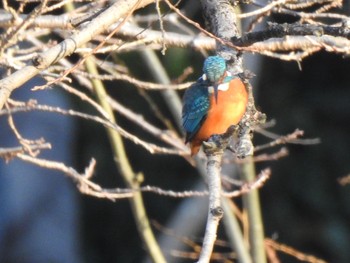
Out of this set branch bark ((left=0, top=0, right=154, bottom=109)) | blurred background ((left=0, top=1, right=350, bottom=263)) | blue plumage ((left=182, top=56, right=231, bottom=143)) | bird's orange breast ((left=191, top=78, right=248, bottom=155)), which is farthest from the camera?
blurred background ((left=0, top=1, right=350, bottom=263))

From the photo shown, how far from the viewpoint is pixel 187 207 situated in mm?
7961

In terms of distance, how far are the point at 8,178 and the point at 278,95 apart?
2.63 m

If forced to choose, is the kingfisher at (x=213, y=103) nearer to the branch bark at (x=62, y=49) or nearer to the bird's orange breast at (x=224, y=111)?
the bird's orange breast at (x=224, y=111)

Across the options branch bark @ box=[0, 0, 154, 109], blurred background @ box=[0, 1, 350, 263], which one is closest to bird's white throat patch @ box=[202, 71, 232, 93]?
branch bark @ box=[0, 0, 154, 109]

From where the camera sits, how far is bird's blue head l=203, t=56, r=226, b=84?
151 inches

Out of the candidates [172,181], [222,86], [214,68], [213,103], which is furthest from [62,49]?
[172,181]

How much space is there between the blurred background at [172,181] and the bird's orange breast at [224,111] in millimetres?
2940

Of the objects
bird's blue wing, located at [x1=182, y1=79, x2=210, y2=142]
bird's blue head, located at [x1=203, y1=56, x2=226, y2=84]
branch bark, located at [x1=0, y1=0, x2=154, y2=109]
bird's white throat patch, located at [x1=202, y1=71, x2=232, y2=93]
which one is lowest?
bird's blue wing, located at [x1=182, y1=79, x2=210, y2=142]

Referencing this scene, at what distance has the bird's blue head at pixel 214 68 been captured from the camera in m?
3.83

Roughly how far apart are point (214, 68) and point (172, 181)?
509cm

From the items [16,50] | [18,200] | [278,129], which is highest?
[16,50]

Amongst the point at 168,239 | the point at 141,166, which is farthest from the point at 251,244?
the point at 141,166

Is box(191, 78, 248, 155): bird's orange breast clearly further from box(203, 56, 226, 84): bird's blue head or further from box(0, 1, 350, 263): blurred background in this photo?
box(0, 1, 350, 263): blurred background

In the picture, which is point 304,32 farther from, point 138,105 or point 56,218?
point 56,218
